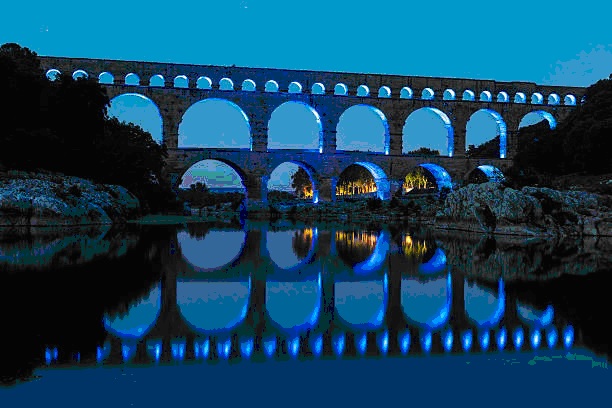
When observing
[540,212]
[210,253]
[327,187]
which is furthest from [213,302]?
[327,187]

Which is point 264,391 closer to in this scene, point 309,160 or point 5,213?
point 5,213

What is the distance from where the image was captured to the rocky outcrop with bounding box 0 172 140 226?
16.0 meters

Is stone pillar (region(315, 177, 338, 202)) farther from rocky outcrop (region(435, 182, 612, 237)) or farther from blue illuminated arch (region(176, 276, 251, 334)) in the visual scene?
blue illuminated arch (region(176, 276, 251, 334))

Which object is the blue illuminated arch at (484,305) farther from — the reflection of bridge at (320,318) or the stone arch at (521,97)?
the stone arch at (521,97)

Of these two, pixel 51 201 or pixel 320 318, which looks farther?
pixel 51 201

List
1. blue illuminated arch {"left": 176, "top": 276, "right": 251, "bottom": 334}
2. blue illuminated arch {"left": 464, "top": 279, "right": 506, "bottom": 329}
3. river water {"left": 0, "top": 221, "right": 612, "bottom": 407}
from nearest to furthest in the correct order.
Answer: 1. river water {"left": 0, "top": 221, "right": 612, "bottom": 407}
2. blue illuminated arch {"left": 176, "top": 276, "right": 251, "bottom": 334}
3. blue illuminated arch {"left": 464, "top": 279, "right": 506, "bottom": 329}

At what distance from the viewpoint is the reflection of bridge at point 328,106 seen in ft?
131

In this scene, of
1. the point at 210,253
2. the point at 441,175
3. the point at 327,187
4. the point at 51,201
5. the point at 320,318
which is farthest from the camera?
the point at 441,175

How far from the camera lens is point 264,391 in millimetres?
3154

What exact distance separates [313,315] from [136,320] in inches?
56.1

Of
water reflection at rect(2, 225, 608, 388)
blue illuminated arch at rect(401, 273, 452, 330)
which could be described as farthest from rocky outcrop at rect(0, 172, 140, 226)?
blue illuminated arch at rect(401, 273, 452, 330)

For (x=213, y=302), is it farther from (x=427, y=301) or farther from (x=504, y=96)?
(x=504, y=96)

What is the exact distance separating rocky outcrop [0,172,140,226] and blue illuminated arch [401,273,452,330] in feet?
38.5

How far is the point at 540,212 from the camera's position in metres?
17.0
